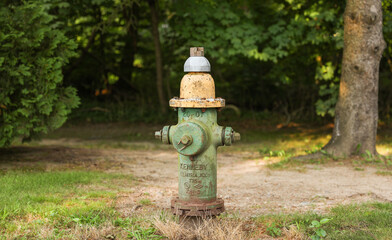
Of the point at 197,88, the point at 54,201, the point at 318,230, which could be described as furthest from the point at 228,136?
the point at 54,201

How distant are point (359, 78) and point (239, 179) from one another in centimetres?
293

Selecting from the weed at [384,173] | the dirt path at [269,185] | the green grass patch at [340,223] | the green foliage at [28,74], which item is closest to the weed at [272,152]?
the dirt path at [269,185]

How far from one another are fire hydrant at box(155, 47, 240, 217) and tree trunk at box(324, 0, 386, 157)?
4755 mm

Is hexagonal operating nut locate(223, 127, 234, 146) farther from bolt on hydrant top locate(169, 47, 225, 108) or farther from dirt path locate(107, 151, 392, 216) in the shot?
dirt path locate(107, 151, 392, 216)

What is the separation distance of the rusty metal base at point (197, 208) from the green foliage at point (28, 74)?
3.67 m

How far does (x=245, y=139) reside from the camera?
11828mm

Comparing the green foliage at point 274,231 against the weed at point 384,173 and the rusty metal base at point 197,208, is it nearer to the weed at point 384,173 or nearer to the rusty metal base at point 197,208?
the rusty metal base at point 197,208

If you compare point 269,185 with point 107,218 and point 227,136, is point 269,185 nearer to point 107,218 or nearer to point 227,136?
point 227,136

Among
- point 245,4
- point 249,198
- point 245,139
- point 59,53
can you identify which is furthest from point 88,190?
point 245,4

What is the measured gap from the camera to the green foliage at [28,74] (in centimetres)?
730

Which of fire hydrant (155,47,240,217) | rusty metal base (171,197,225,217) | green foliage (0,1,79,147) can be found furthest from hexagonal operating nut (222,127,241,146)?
green foliage (0,1,79,147)

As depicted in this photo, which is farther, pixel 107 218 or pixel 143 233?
pixel 107 218

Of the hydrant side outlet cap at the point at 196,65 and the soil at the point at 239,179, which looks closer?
the hydrant side outlet cap at the point at 196,65

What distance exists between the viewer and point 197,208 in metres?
4.34
